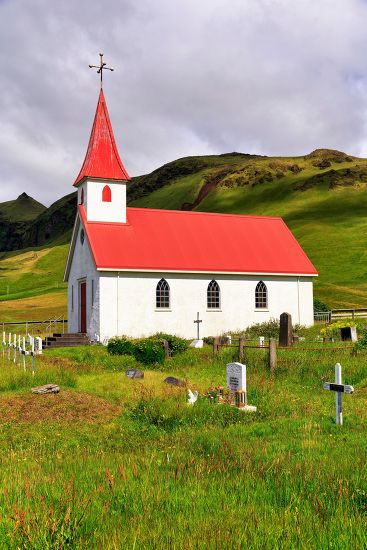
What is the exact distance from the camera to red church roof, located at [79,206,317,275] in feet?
119

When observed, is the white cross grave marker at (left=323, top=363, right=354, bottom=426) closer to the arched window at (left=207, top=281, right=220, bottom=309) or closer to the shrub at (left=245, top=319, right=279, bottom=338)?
the shrub at (left=245, top=319, right=279, bottom=338)

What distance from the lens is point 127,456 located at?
8.96 meters

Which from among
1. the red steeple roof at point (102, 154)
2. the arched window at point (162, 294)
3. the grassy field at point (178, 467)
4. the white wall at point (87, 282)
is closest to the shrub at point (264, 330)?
the arched window at point (162, 294)

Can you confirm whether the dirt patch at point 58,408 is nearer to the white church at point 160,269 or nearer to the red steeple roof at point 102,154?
the white church at point 160,269

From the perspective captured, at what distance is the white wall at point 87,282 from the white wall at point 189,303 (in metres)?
0.75

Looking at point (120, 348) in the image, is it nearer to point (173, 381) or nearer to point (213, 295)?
point (173, 381)

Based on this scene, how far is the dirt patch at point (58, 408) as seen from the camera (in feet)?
46.0

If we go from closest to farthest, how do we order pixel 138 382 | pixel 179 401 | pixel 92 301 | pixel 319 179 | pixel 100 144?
1. pixel 179 401
2. pixel 138 382
3. pixel 92 301
4. pixel 100 144
5. pixel 319 179

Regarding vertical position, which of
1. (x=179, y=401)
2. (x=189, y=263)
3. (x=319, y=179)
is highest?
(x=319, y=179)

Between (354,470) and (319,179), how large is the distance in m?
165

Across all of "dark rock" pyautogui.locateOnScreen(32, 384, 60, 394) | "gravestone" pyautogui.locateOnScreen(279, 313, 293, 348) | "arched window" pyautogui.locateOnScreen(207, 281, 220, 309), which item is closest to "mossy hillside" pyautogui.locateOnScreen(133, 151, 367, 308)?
"arched window" pyautogui.locateOnScreen(207, 281, 220, 309)

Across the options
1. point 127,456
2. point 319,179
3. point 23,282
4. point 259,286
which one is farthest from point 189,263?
→ point 319,179

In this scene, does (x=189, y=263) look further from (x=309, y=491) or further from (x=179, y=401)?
(x=309, y=491)

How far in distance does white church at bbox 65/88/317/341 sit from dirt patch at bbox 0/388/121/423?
18919mm
